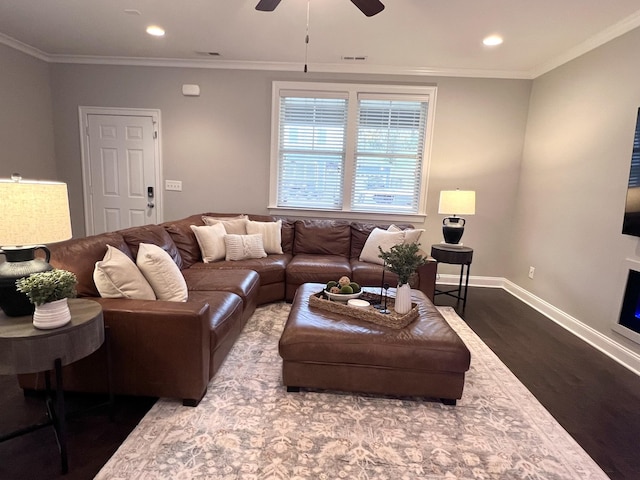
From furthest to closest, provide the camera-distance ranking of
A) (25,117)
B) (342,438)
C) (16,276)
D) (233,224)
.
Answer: (25,117)
(233,224)
(342,438)
(16,276)

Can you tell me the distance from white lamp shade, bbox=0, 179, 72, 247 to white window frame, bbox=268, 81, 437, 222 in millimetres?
3076

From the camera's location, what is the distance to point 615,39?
9.76 feet

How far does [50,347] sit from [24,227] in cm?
54

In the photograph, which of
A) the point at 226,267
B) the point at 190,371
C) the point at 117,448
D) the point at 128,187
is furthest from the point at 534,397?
the point at 128,187

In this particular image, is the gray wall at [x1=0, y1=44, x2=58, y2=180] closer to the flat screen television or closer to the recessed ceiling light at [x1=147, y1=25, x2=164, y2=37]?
the recessed ceiling light at [x1=147, y1=25, x2=164, y2=37]

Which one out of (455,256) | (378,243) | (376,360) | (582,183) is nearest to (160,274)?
(376,360)

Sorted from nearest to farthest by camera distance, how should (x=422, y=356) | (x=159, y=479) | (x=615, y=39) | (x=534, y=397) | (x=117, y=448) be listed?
(x=159, y=479), (x=117, y=448), (x=422, y=356), (x=534, y=397), (x=615, y=39)

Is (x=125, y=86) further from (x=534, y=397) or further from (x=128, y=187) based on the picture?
(x=534, y=397)

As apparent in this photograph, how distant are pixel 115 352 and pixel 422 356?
67.4 inches

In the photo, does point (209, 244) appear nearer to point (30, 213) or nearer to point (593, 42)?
point (30, 213)

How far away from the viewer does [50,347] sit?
56.1 inches

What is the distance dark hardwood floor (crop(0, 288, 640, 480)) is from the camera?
155cm

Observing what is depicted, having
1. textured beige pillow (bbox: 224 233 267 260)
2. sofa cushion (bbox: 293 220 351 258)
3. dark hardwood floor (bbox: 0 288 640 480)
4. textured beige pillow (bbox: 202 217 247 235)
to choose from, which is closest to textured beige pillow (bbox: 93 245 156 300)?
dark hardwood floor (bbox: 0 288 640 480)

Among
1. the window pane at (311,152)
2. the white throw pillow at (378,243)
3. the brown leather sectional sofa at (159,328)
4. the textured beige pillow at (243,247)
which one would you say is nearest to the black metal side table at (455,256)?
the white throw pillow at (378,243)
